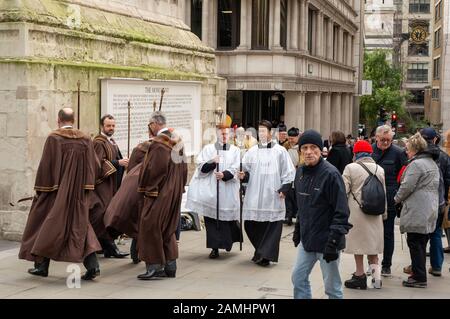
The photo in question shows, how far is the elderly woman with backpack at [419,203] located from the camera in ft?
28.6

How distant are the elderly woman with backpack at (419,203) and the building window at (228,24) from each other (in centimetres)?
2644

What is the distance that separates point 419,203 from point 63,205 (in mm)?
4002

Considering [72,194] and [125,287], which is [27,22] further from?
[125,287]

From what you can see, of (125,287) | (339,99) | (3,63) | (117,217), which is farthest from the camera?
(339,99)

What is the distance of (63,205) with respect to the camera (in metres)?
8.26

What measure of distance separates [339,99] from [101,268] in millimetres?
40853

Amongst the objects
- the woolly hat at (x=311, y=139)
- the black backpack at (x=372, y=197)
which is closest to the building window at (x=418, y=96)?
the black backpack at (x=372, y=197)

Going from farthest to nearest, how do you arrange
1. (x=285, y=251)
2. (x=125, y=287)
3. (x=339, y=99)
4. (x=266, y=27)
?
(x=339, y=99) → (x=266, y=27) → (x=285, y=251) → (x=125, y=287)

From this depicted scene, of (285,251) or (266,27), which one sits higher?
(266,27)

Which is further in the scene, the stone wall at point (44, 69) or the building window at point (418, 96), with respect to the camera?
the building window at point (418, 96)

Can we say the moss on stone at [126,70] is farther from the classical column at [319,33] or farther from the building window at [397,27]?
the building window at [397,27]

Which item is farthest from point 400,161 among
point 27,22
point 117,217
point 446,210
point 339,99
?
point 339,99

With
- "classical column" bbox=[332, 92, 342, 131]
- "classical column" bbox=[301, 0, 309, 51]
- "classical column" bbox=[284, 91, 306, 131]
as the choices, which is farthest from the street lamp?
"classical column" bbox=[332, 92, 342, 131]

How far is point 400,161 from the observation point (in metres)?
9.42
